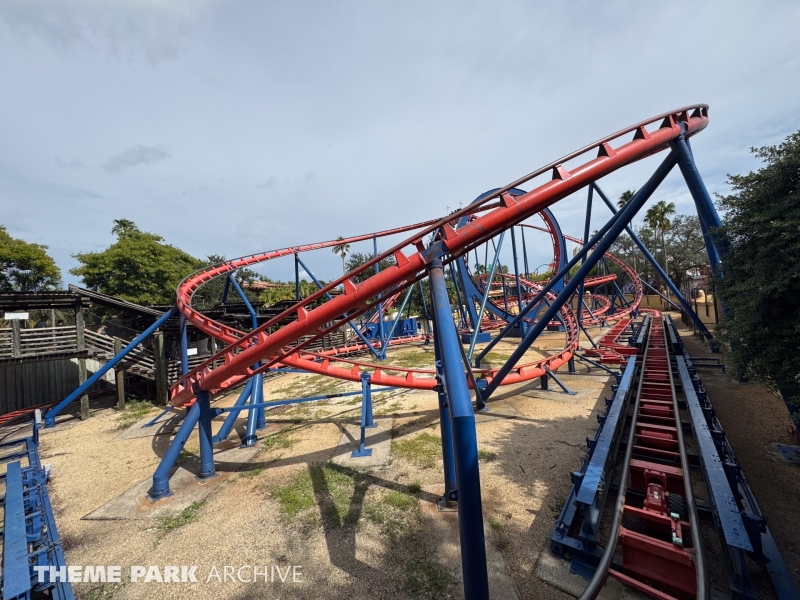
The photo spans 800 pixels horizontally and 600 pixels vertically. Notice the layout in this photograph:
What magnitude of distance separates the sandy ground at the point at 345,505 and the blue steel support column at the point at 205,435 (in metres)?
0.54

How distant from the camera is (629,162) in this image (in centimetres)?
494

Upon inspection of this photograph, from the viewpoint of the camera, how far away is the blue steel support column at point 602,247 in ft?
17.5

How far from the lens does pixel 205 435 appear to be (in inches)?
236

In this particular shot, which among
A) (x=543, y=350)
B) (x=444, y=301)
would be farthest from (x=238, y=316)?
(x=543, y=350)

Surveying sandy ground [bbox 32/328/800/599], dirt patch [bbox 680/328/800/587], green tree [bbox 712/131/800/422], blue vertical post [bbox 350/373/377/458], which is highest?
green tree [bbox 712/131/800/422]

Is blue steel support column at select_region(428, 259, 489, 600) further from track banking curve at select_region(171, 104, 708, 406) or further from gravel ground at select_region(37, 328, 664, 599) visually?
track banking curve at select_region(171, 104, 708, 406)

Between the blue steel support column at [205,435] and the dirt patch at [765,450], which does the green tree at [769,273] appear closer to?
the dirt patch at [765,450]

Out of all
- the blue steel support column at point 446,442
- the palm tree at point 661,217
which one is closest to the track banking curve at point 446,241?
the blue steel support column at point 446,442

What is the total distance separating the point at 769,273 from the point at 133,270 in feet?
100

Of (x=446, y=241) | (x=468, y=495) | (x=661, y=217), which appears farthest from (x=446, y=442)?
(x=661, y=217)

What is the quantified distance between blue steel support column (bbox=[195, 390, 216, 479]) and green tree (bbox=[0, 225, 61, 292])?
23058 millimetres

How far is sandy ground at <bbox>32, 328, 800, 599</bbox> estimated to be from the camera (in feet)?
11.8

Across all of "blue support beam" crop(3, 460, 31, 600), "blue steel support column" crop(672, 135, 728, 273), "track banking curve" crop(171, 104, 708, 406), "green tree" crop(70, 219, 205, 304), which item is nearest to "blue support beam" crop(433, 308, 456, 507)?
"track banking curve" crop(171, 104, 708, 406)

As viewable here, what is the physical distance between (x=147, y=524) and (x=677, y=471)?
749 cm
